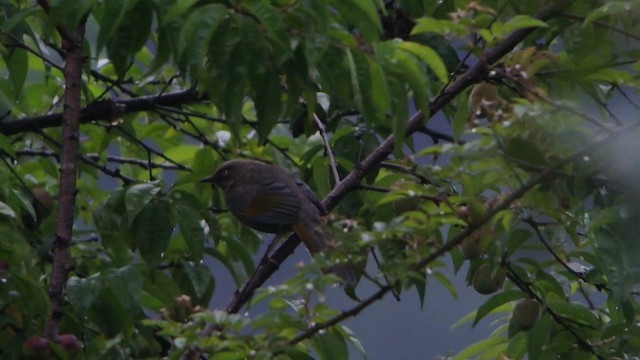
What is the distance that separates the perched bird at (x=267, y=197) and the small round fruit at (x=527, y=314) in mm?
896

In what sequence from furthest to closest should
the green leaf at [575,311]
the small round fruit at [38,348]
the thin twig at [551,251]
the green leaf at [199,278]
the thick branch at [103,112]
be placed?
the thick branch at [103,112] < the green leaf at [199,278] < the green leaf at [575,311] < the thin twig at [551,251] < the small round fruit at [38,348]

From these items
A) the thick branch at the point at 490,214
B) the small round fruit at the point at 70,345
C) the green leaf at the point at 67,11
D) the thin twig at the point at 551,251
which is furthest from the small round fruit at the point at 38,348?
the thin twig at the point at 551,251

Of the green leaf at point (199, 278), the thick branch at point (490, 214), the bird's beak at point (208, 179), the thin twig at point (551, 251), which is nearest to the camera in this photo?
the thick branch at point (490, 214)

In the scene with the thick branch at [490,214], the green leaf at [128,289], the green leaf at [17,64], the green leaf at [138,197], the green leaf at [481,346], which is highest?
the green leaf at [17,64]

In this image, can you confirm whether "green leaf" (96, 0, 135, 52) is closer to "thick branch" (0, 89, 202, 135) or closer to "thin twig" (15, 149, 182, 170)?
"thick branch" (0, 89, 202, 135)

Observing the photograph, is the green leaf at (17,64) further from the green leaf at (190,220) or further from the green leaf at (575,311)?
the green leaf at (575,311)

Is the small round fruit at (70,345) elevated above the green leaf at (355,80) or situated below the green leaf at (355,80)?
below

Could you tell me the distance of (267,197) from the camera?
15.1 feet

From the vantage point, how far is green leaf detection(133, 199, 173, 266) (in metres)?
3.70

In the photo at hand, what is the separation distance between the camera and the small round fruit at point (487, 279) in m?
3.41

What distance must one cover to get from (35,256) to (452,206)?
57.3 inches

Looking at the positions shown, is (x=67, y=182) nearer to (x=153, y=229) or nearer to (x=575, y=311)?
(x=153, y=229)

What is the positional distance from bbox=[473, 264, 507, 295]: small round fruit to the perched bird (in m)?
0.81

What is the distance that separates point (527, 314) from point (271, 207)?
4.58 feet
